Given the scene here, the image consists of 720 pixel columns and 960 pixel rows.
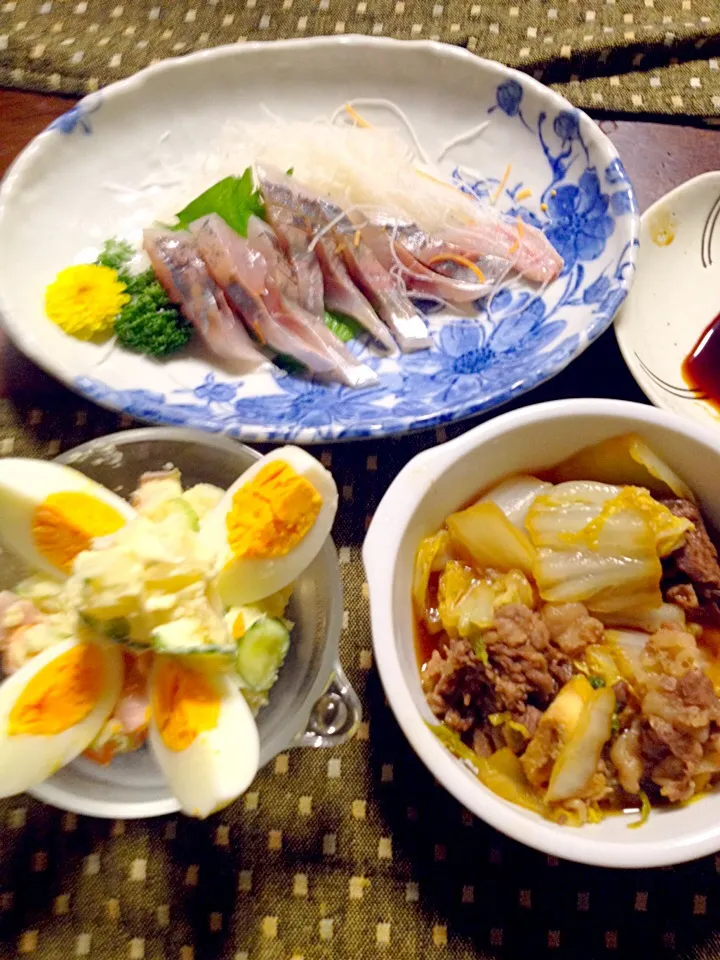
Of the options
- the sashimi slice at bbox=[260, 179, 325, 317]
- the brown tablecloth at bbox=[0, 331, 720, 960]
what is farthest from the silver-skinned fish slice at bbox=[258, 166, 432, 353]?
the brown tablecloth at bbox=[0, 331, 720, 960]

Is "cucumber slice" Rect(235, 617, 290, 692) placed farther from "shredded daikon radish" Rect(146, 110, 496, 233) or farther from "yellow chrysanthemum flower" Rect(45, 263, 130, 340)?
"shredded daikon radish" Rect(146, 110, 496, 233)

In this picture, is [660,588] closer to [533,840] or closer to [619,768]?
[619,768]

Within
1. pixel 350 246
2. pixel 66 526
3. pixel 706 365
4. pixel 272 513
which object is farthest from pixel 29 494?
pixel 706 365

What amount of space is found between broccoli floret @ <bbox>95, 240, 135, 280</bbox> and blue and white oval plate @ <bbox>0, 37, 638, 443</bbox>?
57 millimetres

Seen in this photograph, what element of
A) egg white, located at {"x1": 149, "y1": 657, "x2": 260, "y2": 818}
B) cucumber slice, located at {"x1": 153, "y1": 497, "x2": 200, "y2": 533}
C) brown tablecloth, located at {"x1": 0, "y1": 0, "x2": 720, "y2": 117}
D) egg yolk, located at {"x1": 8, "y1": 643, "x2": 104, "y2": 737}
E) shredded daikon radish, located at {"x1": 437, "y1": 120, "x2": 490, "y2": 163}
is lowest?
egg white, located at {"x1": 149, "y1": 657, "x2": 260, "y2": 818}

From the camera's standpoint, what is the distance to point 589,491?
30.5 inches

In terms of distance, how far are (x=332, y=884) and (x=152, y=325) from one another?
2.91ft

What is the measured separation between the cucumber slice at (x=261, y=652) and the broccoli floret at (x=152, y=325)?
0.60 m

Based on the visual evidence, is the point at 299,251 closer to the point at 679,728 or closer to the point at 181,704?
the point at 181,704

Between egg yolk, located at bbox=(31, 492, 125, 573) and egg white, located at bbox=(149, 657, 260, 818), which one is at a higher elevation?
egg yolk, located at bbox=(31, 492, 125, 573)

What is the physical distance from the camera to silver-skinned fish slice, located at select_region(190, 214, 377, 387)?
1153 mm

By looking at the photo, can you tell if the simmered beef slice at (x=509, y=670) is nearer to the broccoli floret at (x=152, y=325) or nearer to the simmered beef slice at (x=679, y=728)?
the simmered beef slice at (x=679, y=728)

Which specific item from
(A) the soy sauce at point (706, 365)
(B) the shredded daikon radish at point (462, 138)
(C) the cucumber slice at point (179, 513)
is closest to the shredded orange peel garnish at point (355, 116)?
(B) the shredded daikon radish at point (462, 138)

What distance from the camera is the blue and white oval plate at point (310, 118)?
3.46 ft
